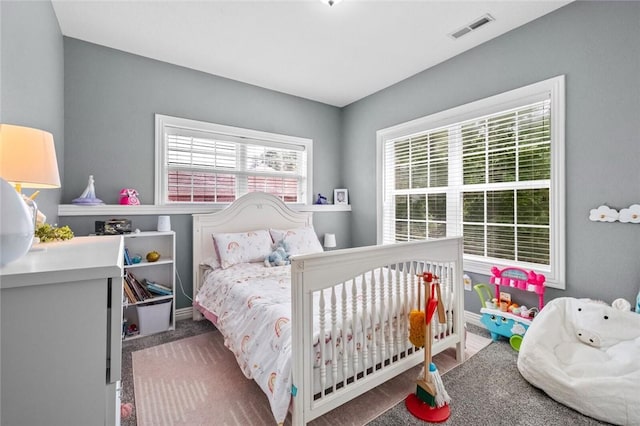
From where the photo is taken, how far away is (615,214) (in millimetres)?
2010

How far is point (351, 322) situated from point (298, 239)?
182 cm

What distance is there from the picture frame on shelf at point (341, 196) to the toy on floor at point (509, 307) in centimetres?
207

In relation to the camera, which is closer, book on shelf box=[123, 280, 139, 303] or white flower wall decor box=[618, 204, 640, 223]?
white flower wall decor box=[618, 204, 640, 223]

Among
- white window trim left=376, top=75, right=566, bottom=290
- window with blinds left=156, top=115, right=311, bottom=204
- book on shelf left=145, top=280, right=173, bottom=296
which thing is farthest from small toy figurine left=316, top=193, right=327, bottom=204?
book on shelf left=145, top=280, right=173, bottom=296

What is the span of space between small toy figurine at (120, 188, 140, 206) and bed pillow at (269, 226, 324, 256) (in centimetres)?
134

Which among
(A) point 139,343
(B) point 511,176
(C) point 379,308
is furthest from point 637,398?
(A) point 139,343

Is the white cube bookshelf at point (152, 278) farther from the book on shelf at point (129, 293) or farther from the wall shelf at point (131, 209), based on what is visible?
the wall shelf at point (131, 209)

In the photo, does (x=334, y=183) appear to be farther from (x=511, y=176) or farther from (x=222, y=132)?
(x=511, y=176)

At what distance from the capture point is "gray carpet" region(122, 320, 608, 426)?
5.15ft

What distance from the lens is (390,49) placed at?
281cm

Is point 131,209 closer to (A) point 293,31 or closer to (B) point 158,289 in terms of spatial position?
(B) point 158,289

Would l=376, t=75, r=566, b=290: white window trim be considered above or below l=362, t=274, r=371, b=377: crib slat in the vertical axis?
above

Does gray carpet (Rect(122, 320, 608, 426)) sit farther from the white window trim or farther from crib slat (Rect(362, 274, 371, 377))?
the white window trim

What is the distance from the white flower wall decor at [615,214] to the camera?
1927 mm
